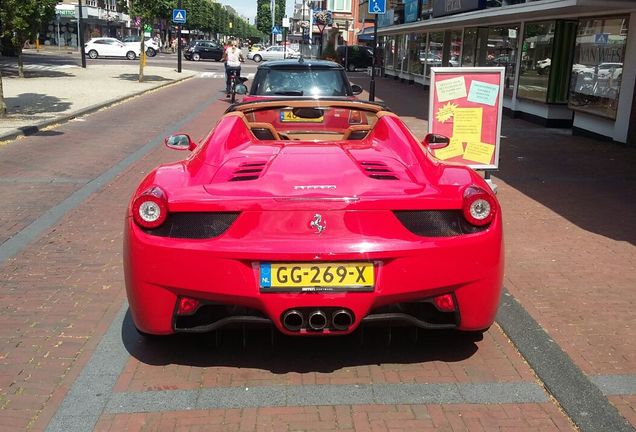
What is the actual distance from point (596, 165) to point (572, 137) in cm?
382

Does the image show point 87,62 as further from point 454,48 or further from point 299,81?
point 299,81

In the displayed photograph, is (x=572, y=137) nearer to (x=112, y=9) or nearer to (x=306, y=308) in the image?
(x=306, y=308)

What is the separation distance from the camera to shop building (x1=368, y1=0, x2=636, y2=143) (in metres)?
12.6

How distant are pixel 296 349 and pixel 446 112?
3962mm

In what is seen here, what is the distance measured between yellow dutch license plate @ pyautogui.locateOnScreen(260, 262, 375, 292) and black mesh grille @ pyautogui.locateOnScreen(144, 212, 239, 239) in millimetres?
282

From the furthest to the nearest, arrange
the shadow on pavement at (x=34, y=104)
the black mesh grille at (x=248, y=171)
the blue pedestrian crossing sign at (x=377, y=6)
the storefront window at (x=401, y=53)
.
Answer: the storefront window at (x=401, y=53) → the blue pedestrian crossing sign at (x=377, y=6) → the shadow on pavement at (x=34, y=104) → the black mesh grille at (x=248, y=171)

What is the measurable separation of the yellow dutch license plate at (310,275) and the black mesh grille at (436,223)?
30 cm

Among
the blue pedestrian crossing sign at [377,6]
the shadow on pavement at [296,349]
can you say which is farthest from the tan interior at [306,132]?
the blue pedestrian crossing sign at [377,6]

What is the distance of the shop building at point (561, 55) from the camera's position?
12.6 meters

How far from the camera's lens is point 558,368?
11.6 feet

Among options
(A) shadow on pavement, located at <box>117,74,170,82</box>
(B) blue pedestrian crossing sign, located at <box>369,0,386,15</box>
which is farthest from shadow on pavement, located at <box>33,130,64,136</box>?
(A) shadow on pavement, located at <box>117,74,170,82</box>

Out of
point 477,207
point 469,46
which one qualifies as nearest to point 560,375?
point 477,207

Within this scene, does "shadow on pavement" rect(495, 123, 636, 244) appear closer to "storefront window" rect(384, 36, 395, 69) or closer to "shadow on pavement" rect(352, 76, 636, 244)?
"shadow on pavement" rect(352, 76, 636, 244)

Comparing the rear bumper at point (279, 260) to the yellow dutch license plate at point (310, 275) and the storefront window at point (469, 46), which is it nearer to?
the yellow dutch license plate at point (310, 275)
